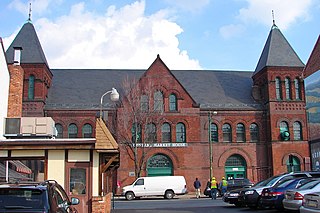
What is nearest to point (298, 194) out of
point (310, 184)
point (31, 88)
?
point (310, 184)

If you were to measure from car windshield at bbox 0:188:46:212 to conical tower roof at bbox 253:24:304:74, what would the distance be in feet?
133

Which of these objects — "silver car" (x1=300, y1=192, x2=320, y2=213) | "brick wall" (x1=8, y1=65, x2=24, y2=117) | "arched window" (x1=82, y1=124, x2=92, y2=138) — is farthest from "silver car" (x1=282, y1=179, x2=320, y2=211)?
"arched window" (x1=82, y1=124, x2=92, y2=138)

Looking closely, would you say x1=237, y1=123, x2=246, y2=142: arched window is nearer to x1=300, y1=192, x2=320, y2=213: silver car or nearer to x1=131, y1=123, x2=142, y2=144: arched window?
x1=131, y1=123, x2=142, y2=144: arched window

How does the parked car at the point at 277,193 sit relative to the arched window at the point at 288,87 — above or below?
below

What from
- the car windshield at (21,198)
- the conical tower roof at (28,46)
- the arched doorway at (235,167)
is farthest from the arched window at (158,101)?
the car windshield at (21,198)

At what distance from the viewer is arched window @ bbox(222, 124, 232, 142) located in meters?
45.0

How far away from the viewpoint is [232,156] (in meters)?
44.7

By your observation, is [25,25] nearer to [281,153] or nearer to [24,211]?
[281,153]

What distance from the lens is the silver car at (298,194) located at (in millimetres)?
14242

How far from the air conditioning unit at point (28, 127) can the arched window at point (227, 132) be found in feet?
91.4

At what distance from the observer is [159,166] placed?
43.1 metres

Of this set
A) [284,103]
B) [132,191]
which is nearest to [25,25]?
[132,191]

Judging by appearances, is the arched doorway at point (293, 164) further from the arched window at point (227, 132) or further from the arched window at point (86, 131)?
the arched window at point (86, 131)

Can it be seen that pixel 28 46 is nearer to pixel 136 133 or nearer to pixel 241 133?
pixel 136 133
